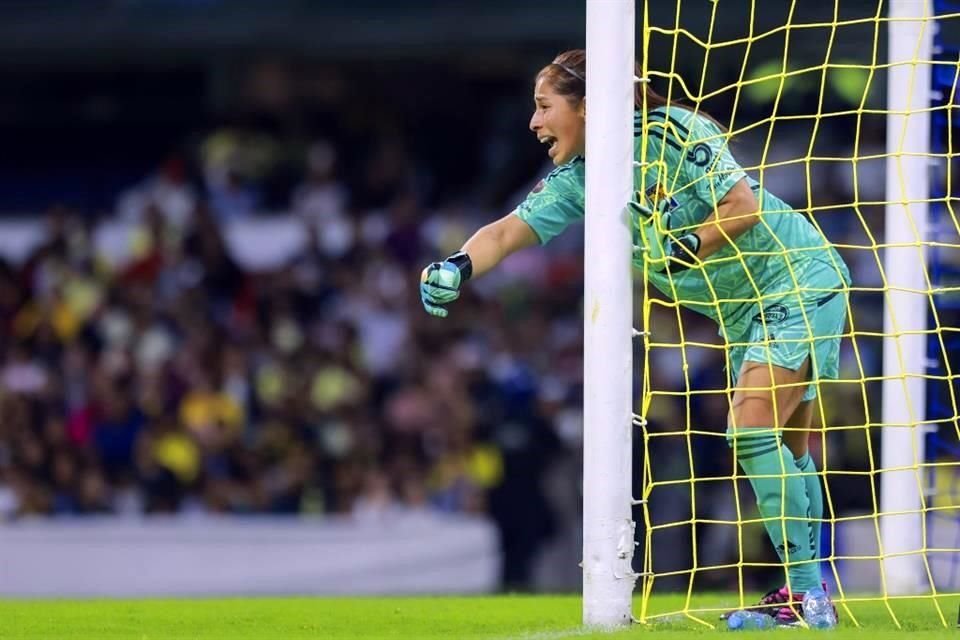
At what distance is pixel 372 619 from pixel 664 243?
1661 mm

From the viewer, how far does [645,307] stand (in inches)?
215

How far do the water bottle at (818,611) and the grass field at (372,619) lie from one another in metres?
0.06

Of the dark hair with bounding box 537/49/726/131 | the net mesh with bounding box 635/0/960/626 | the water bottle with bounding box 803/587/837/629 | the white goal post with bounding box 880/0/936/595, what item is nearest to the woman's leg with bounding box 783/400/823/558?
the water bottle with bounding box 803/587/837/629

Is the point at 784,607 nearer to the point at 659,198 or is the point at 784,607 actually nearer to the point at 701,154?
the point at 659,198

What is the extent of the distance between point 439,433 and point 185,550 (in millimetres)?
2158

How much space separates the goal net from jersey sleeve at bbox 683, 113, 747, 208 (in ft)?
0.31

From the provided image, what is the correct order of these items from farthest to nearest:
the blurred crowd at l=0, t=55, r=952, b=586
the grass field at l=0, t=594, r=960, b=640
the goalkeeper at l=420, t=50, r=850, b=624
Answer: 1. the blurred crowd at l=0, t=55, r=952, b=586
2. the goalkeeper at l=420, t=50, r=850, b=624
3. the grass field at l=0, t=594, r=960, b=640

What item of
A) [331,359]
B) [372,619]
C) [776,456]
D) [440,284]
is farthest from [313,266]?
[776,456]

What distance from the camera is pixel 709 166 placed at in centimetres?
551

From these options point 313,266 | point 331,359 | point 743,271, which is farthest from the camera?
point 313,266

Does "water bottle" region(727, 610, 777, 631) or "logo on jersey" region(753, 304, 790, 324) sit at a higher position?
"logo on jersey" region(753, 304, 790, 324)

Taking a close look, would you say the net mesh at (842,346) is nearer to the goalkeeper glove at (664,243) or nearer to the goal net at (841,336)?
the goal net at (841,336)

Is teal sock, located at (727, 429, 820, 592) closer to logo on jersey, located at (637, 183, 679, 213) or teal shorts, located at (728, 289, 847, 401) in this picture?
teal shorts, located at (728, 289, 847, 401)

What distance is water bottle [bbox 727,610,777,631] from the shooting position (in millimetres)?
5383
